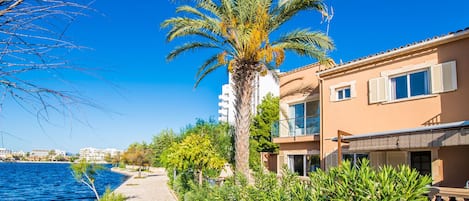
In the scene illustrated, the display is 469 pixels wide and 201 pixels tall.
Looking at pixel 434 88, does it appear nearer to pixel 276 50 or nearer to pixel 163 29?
pixel 276 50

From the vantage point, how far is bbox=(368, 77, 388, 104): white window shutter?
18.1 m

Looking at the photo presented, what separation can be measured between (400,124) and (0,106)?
56.9 ft

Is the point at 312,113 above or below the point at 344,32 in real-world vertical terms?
below

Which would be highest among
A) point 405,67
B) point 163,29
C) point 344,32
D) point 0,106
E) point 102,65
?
point 344,32

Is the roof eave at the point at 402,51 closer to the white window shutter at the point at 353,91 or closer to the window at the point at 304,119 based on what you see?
the white window shutter at the point at 353,91

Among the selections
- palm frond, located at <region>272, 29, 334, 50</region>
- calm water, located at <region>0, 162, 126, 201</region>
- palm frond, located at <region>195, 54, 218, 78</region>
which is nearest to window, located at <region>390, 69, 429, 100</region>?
palm frond, located at <region>272, 29, 334, 50</region>

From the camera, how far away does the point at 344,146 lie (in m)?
19.9

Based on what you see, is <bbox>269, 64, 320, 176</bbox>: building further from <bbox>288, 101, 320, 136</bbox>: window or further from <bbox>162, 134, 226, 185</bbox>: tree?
<bbox>162, 134, 226, 185</bbox>: tree

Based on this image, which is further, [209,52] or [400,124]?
[209,52]

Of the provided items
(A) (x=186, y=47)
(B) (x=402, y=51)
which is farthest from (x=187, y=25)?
(B) (x=402, y=51)

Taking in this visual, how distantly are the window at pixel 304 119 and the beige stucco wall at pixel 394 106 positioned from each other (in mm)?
1499

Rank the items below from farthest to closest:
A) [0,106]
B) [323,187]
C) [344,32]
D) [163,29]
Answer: [344,32], [163,29], [323,187], [0,106]

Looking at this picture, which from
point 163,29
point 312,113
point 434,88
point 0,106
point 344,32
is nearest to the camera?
point 0,106

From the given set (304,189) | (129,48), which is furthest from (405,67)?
(129,48)
